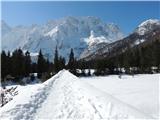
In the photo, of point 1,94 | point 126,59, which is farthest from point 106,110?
point 126,59

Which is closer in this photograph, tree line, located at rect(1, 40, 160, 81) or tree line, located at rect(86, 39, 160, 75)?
tree line, located at rect(1, 40, 160, 81)

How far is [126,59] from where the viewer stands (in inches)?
4872

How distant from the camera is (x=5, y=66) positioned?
83.1 metres

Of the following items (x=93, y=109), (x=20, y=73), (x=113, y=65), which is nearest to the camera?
(x=93, y=109)

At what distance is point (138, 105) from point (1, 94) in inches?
360

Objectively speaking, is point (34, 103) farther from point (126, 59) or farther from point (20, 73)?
point (126, 59)

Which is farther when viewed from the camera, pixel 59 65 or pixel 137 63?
pixel 137 63

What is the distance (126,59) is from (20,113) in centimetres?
11445

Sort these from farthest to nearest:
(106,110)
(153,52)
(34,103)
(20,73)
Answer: (153,52) → (20,73) → (34,103) → (106,110)

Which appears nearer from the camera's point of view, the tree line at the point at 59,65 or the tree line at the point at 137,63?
the tree line at the point at 59,65

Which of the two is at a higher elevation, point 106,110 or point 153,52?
point 153,52

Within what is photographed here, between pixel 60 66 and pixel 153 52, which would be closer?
pixel 153 52

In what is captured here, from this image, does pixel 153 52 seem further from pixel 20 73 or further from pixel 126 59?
pixel 20 73

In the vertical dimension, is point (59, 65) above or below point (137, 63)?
below
